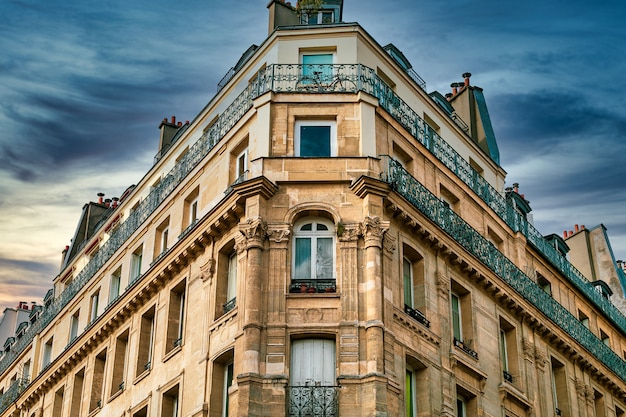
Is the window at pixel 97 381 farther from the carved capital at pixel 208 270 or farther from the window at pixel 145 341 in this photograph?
the carved capital at pixel 208 270

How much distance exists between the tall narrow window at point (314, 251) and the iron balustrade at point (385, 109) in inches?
144

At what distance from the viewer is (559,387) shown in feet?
106

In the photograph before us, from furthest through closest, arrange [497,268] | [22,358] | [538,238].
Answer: [22,358] → [538,238] → [497,268]

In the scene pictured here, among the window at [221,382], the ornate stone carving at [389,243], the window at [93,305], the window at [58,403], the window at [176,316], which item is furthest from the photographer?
the window at [58,403]

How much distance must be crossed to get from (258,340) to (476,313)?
7.12 m

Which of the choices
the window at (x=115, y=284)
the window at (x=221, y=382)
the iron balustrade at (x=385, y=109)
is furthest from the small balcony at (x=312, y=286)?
the window at (x=115, y=284)

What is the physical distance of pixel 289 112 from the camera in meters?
27.1

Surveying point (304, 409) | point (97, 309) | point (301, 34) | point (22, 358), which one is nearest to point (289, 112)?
point (301, 34)

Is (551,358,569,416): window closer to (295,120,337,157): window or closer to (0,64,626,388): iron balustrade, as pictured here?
(0,64,626,388): iron balustrade

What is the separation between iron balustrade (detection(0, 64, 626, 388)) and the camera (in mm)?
27922

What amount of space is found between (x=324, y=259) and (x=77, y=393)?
38.1 ft

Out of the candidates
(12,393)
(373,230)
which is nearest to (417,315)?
(373,230)

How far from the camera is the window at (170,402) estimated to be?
27.2m

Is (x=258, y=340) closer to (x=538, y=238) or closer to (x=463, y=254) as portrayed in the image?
(x=463, y=254)
